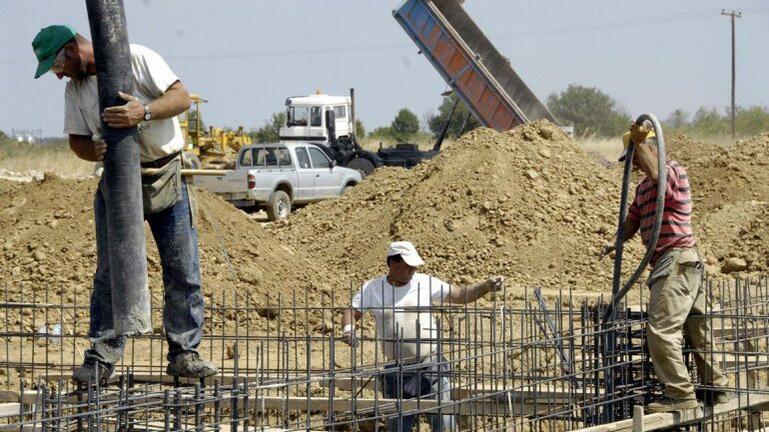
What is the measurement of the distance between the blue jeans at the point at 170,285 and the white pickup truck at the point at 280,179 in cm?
1707

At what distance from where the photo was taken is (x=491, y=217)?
15.9 meters

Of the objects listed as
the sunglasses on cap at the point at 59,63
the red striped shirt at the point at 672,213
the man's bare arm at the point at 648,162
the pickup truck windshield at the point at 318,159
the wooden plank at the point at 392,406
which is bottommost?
the wooden plank at the point at 392,406

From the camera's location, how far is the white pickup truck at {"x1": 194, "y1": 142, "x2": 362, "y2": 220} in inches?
908

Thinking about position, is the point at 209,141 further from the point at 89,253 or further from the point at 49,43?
the point at 49,43

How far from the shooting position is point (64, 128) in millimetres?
5566

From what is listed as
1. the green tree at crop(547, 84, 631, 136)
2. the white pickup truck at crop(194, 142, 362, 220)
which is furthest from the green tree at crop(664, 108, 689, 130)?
the white pickup truck at crop(194, 142, 362, 220)

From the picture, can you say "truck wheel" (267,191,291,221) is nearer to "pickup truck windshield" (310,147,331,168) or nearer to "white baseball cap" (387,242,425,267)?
"pickup truck windshield" (310,147,331,168)

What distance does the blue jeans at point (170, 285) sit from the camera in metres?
5.49

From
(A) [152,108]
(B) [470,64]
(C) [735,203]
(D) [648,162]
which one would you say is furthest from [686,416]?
(B) [470,64]

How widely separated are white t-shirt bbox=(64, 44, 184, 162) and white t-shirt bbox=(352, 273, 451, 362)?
1.90 metres

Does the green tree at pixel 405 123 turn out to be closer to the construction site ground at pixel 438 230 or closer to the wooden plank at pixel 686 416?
the construction site ground at pixel 438 230

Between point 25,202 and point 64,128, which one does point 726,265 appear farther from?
point 64,128

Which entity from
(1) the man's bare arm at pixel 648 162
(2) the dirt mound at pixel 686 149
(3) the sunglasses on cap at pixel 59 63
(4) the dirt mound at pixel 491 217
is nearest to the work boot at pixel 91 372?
(3) the sunglasses on cap at pixel 59 63

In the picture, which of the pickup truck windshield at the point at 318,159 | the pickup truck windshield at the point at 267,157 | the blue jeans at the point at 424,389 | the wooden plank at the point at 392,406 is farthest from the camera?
the pickup truck windshield at the point at 318,159
